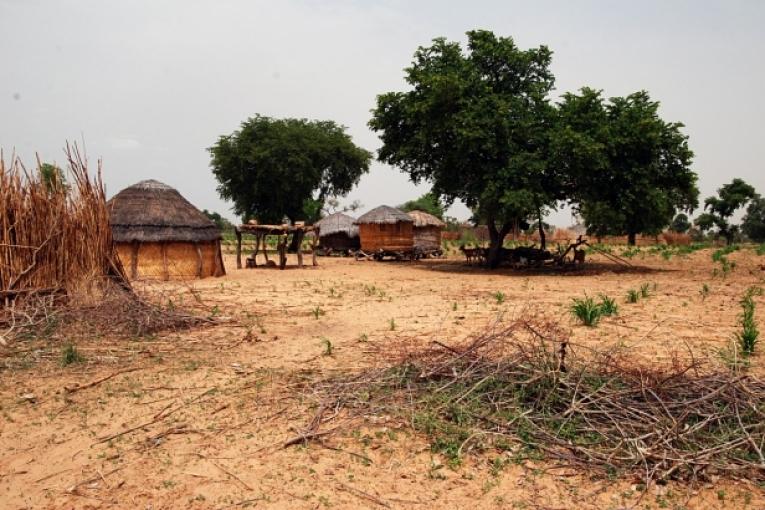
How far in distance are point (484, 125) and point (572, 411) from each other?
13.4 metres

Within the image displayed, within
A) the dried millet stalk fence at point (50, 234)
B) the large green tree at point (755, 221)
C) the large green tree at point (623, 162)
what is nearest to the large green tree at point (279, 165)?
the large green tree at point (623, 162)

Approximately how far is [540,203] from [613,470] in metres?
13.6

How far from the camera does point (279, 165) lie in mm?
33531

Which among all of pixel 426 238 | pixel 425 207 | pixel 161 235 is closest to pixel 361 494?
pixel 161 235

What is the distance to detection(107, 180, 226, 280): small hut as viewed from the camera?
15023 millimetres

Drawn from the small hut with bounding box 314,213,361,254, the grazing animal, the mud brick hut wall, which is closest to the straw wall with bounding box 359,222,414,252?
the mud brick hut wall

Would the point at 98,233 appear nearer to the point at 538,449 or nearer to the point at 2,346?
the point at 2,346

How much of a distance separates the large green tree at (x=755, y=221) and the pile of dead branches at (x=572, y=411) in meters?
55.0

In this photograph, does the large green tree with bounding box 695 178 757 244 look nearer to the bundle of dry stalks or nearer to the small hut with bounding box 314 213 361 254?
the small hut with bounding box 314 213 361 254

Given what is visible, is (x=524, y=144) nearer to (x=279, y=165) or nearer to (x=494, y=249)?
(x=494, y=249)

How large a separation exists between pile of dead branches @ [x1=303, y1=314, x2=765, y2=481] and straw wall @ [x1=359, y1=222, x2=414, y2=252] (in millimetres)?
20461

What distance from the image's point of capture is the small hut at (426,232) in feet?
90.3

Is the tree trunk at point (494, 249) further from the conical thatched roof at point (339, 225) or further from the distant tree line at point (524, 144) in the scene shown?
the conical thatched roof at point (339, 225)

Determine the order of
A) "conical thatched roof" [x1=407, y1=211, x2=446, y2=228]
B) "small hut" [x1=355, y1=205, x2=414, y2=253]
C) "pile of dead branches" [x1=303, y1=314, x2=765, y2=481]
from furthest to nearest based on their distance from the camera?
1. "conical thatched roof" [x1=407, y1=211, x2=446, y2=228]
2. "small hut" [x1=355, y1=205, x2=414, y2=253]
3. "pile of dead branches" [x1=303, y1=314, x2=765, y2=481]
